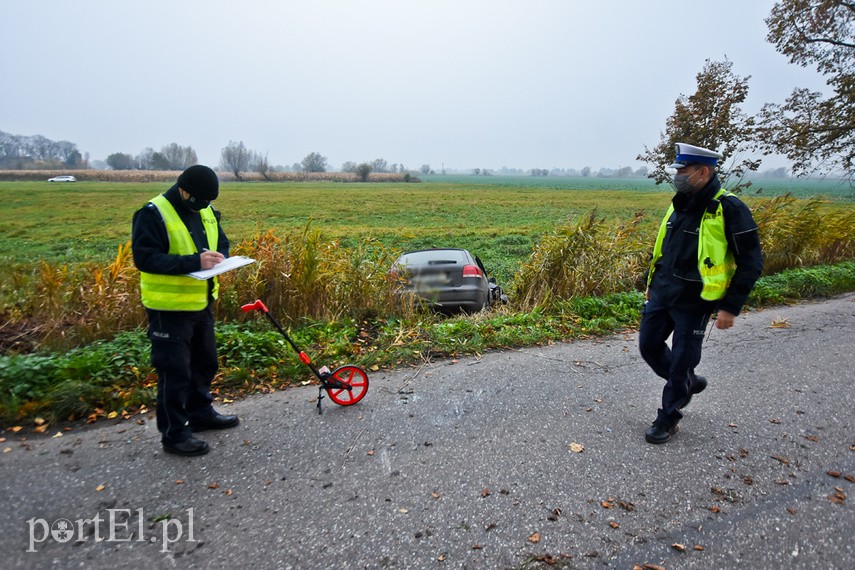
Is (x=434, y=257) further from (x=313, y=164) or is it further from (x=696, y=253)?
(x=313, y=164)

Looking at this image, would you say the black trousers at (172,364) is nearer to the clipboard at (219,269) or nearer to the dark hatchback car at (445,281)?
the clipboard at (219,269)

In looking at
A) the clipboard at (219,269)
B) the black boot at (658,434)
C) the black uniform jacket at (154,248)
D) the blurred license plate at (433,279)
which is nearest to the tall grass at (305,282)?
the blurred license plate at (433,279)

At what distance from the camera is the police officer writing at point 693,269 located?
301cm

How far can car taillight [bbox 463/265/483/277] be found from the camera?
7.12 metres

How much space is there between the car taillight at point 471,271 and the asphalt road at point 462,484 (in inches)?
118

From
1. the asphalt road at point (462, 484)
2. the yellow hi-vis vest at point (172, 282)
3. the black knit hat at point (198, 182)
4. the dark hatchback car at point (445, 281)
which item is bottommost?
the asphalt road at point (462, 484)

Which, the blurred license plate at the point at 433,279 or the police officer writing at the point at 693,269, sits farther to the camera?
the blurred license plate at the point at 433,279

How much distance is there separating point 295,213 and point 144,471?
2719 cm

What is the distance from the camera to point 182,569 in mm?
2232

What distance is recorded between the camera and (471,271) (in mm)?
7164

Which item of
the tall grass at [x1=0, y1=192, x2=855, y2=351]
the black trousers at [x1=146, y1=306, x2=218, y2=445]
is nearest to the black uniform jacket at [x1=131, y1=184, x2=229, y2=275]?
the black trousers at [x1=146, y1=306, x2=218, y2=445]

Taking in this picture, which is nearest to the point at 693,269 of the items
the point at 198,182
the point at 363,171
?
the point at 198,182

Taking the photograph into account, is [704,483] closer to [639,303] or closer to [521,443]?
[521,443]

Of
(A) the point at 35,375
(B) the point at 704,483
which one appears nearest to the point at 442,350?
(B) the point at 704,483
